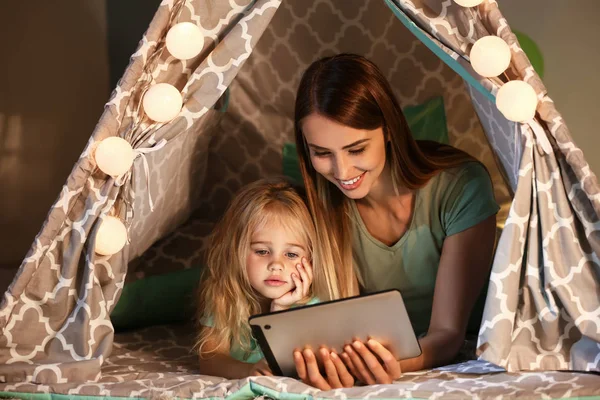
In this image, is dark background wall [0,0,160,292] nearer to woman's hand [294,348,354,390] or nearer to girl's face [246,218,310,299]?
girl's face [246,218,310,299]

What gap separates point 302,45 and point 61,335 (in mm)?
1291

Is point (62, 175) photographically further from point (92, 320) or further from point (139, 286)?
point (92, 320)

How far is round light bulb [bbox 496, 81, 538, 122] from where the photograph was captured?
1862 millimetres

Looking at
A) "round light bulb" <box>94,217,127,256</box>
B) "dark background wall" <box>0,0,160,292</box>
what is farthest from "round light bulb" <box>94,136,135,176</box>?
"dark background wall" <box>0,0,160,292</box>

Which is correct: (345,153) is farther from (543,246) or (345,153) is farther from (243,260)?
(543,246)

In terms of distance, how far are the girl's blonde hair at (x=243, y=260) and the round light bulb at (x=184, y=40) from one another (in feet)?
1.40

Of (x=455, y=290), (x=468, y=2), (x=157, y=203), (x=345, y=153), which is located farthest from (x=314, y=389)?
(x=468, y=2)

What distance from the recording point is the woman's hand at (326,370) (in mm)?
1977

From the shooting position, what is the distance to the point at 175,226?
2795mm

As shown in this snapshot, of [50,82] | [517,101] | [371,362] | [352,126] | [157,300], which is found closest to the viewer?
[517,101]

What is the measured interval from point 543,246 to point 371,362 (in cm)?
48

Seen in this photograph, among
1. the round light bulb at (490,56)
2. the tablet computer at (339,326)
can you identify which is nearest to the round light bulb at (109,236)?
the tablet computer at (339,326)

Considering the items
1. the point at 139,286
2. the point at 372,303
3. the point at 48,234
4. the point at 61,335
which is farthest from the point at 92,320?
the point at 372,303

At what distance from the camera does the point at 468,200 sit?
2205mm
